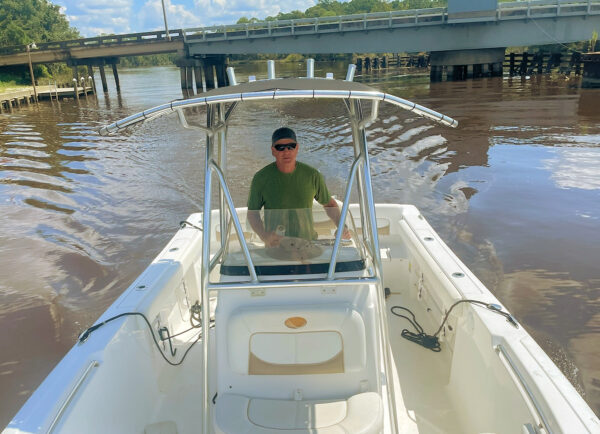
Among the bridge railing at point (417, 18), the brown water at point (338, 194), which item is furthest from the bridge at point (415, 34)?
the brown water at point (338, 194)

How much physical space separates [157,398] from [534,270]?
475 cm

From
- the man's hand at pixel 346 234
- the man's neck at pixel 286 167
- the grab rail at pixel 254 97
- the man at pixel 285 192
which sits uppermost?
the grab rail at pixel 254 97

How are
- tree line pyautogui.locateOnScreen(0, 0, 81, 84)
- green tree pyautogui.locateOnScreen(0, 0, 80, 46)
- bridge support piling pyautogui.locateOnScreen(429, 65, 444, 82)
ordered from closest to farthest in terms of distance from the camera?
bridge support piling pyautogui.locateOnScreen(429, 65, 444, 82)
tree line pyautogui.locateOnScreen(0, 0, 81, 84)
green tree pyautogui.locateOnScreen(0, 0, 80, 46)

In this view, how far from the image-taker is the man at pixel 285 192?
266 cm

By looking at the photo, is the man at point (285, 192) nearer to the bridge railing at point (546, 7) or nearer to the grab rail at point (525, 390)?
the grab rail at point (525, 390)

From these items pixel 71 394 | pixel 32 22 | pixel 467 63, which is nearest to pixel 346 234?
pixel 71 394

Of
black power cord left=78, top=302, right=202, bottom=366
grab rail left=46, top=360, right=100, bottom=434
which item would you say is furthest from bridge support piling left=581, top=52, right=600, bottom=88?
grab rail left=46, top=360, right=100, bottom=434

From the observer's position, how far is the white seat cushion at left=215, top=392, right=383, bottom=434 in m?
2.16

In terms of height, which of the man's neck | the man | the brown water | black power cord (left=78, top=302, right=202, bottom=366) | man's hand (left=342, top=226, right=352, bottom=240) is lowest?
the brown water

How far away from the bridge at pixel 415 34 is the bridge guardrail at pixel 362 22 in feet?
0.15

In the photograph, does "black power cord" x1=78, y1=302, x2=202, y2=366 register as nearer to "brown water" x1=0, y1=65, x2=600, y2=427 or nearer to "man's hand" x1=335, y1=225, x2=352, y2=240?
"man's hand" x1=335, y1=225, x2=352, y2=240

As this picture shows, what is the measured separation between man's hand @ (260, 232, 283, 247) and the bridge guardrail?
1001 inches

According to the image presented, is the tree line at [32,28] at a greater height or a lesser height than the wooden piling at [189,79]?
greater

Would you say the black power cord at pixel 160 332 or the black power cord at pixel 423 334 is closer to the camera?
the black power cord at pixel 160 332
